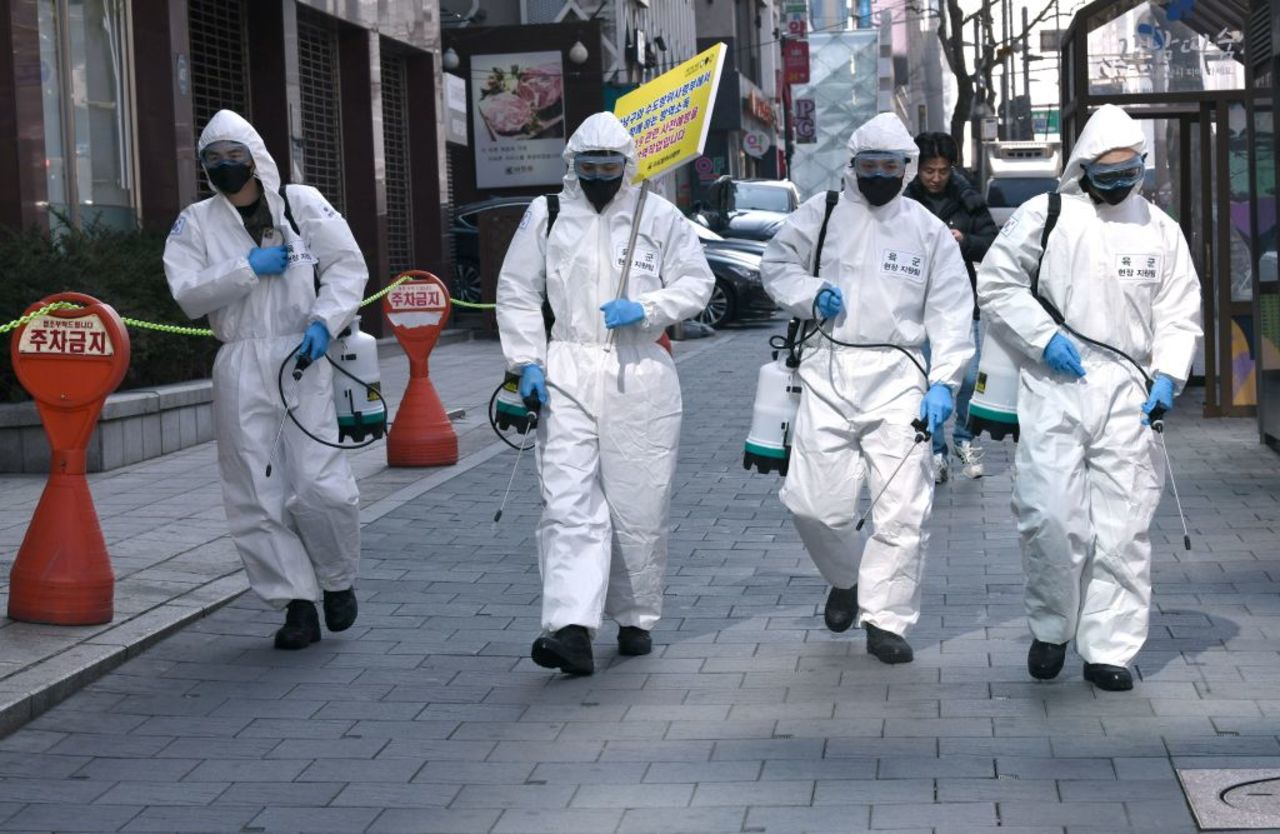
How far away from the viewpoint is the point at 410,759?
229 inches

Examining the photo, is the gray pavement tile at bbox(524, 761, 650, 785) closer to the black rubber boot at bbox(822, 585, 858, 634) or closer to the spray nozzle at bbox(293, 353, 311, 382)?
the black rubber boot at bbox(822, 585, 858, 634)

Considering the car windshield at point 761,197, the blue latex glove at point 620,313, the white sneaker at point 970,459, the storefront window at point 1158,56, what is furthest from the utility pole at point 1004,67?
the blue latex glove at point 620,313

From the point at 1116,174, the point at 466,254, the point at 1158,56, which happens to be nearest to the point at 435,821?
the point at 1116,174

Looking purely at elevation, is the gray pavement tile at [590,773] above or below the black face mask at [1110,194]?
below

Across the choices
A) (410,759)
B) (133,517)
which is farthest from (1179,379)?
(133,517)

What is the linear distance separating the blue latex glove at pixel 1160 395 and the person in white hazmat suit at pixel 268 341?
267 centimetres

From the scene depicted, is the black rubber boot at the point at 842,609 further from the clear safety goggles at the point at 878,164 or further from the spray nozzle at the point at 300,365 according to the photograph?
the spray nozzle at the point at 300,365

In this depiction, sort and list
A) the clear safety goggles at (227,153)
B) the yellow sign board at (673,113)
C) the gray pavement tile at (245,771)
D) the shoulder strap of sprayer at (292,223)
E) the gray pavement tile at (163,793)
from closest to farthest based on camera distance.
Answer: the gray pavement tile at (163,793)
the gray pavement tile at (245,771)
the clear safety goggles at (227,153)
the shoulder strap of sprayer at (292,223)
the yellow sign board at (673,113)

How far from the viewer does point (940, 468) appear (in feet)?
37.3

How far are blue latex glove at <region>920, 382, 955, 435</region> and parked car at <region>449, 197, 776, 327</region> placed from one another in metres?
19.4

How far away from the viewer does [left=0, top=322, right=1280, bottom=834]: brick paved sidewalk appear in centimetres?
523

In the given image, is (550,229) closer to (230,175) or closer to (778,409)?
Answer: (778,409)

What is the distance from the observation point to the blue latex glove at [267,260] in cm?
711

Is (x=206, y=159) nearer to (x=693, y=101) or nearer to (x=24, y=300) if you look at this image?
(x=693, y=101)
